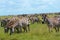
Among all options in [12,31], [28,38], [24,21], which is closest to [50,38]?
[28,38]

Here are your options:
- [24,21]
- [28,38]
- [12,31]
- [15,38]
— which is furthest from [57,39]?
[24,21]

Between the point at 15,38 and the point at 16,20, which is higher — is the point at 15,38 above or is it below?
below

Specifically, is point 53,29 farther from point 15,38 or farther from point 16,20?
point 15,38

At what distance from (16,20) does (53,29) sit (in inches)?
164

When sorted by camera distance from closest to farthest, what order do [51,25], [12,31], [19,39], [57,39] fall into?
[57,39] < [19,39] < [12,31] < [51,25]

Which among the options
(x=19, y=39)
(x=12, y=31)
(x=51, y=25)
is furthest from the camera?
(x=51, y=25)

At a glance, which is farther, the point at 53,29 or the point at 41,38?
the point at 53,29

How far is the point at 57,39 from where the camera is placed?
17.4 metres

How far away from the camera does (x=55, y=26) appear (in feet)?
78.4

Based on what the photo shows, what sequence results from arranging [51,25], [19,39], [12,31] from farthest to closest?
[51,25]
[12,31]
[19,39]

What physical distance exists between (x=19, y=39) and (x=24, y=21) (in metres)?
6.65

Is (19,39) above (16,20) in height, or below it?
below

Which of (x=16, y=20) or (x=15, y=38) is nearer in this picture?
(x=15, y=38)

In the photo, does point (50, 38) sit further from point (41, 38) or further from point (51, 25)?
point (51, 25)
